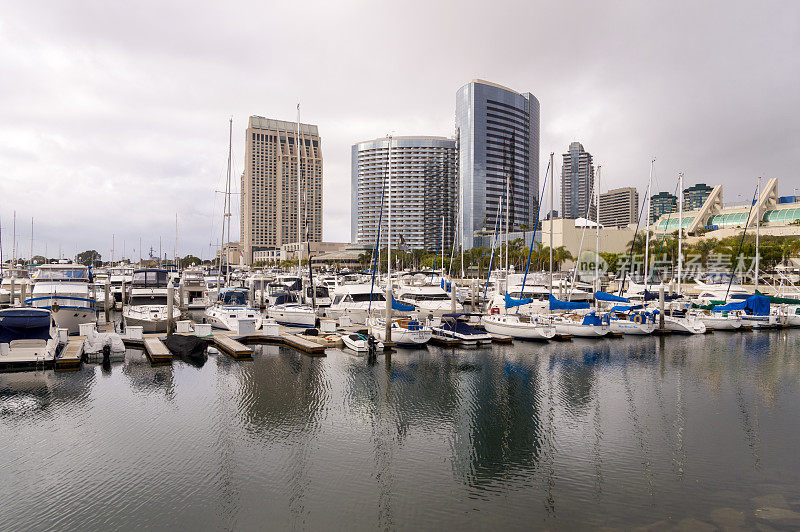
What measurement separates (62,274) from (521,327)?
39.1 meters

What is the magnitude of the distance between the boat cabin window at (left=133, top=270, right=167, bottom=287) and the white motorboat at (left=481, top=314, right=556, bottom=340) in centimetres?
3368

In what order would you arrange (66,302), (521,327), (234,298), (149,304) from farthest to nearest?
1. (234,298)
2. (149,304)
3. (521,327)
4. (66,302)

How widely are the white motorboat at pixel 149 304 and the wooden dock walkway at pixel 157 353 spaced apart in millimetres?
6353

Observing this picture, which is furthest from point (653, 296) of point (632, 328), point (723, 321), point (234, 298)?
point (234, 298)

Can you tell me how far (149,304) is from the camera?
4597 cm

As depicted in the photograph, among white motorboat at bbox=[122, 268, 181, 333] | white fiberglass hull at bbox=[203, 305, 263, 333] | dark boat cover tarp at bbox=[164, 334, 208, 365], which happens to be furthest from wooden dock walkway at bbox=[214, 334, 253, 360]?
white motorboat at bbox=[122, 268, 181, 333]

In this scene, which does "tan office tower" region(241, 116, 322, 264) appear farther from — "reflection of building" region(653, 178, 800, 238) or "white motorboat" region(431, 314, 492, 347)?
"reflection of building" region(653, 178, 800, 238)

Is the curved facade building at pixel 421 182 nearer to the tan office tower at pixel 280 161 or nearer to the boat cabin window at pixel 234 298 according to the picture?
the tan office tower at pixel 280 161

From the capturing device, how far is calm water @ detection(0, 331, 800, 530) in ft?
42.8

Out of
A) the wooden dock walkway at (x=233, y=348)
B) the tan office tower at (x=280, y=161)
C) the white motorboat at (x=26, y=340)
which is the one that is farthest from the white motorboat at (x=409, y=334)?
the tan office tower at (x=280, y=161)

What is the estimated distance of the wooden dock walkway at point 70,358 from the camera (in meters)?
26.6

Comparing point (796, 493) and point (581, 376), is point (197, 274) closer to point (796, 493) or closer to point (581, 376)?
point (581, 376)

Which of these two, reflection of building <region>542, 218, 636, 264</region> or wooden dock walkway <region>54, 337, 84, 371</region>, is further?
reflection of building <region>542, 218, 636, 264</region>

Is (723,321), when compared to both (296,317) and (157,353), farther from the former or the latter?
(157,353)
